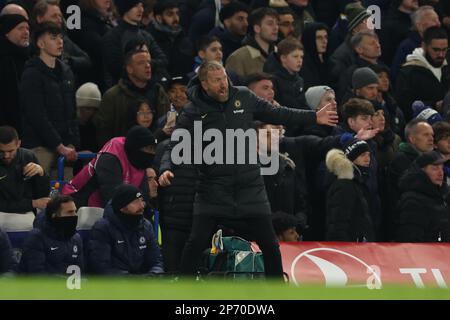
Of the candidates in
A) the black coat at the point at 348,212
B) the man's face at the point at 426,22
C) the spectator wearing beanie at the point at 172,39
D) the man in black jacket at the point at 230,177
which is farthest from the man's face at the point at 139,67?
the man's face at the point at 426,22

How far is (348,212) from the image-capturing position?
612 inches

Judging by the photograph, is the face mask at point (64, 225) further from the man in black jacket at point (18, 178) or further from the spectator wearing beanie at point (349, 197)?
the spectator wearing beanie at point (349, 197)

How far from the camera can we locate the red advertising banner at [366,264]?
48.5 feet

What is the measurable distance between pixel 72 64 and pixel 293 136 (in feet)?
8.76

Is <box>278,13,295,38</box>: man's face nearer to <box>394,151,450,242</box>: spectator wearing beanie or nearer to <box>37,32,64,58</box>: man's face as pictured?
<box>394,151,450,242</box>: spectator wearing beanie

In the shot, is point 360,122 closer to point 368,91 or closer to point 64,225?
point 368,91

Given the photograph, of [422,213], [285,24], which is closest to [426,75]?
[285,24]

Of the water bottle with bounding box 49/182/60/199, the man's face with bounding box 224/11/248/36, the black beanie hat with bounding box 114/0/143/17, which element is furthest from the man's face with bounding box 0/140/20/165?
the man's face with bounding box 224/11/248/36

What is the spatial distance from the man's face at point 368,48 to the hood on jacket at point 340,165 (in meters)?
3.24

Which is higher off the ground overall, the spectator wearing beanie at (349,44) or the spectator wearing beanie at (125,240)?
the spectator wearing beanie at (349,44)

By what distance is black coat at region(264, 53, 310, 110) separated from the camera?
17297 millimetres

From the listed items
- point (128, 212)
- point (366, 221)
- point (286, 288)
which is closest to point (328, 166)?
point (366, 221)

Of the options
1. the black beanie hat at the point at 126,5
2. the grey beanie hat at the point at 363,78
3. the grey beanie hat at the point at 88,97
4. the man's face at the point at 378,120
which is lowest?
the man's face at the point at 378,120

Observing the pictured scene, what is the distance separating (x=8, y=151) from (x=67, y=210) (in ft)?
3.31
